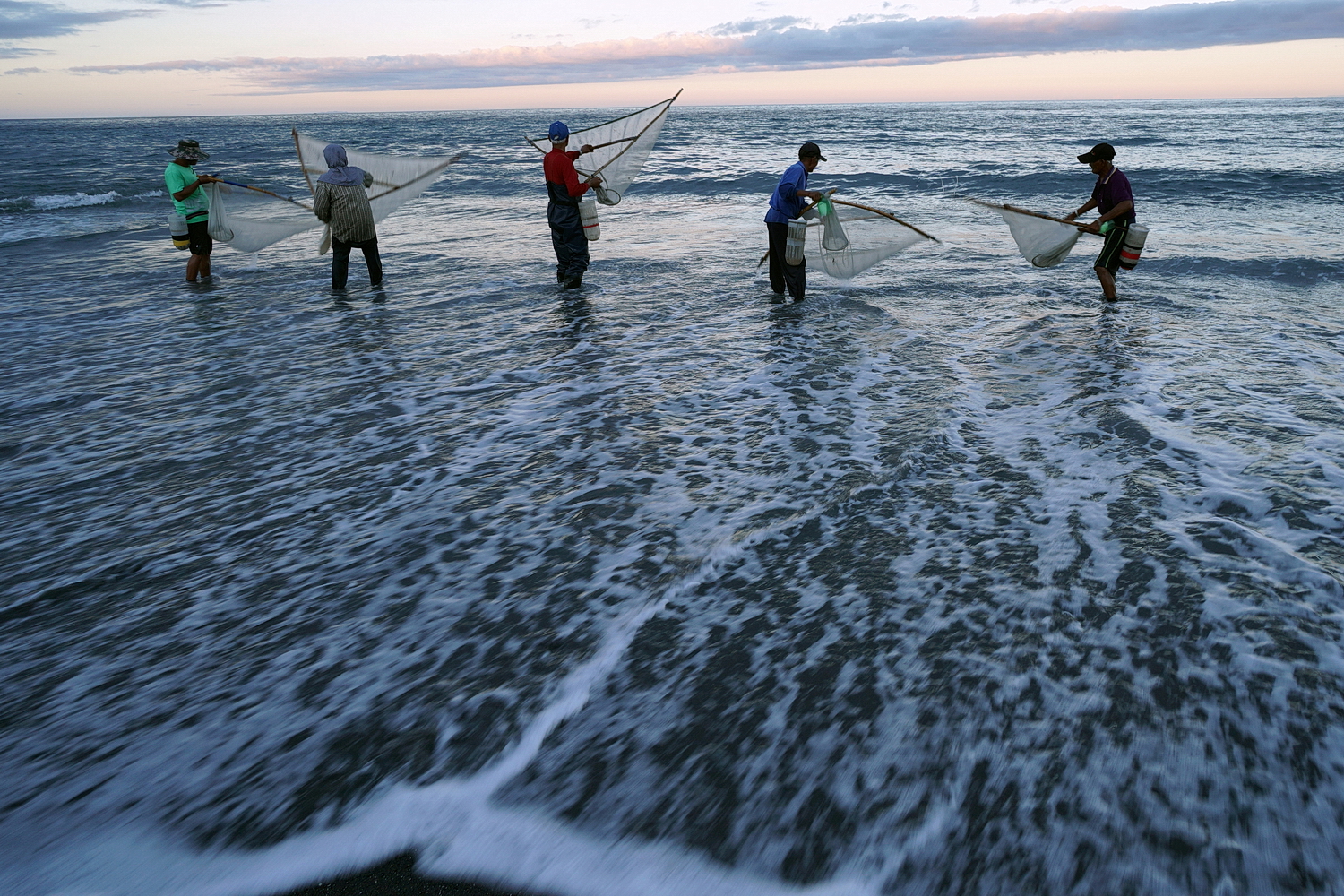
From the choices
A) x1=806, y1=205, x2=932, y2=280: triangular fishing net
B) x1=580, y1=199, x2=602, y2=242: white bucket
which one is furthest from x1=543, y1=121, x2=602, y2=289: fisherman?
x1=806, y1=205, x2=932, y2=280: triangular fishing net

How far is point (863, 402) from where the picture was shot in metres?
5.93

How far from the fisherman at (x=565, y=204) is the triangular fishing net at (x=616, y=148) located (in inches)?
7.5

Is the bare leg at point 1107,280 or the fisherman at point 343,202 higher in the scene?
the fisherman at point 343,202

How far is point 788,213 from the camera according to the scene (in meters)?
8.70

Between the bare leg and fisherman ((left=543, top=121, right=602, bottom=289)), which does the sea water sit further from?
fisherman ((left=543, top=121, right=602, bottom=289))

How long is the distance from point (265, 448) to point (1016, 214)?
7.97m

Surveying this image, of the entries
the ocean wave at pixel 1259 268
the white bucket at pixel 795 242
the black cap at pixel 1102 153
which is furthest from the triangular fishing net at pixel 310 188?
the ocean wave at pixel 1259 268

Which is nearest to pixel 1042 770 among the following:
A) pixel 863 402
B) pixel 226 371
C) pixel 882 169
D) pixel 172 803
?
pixel 172 803

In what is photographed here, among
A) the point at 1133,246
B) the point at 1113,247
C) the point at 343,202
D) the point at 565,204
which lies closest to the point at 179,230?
the point at 343,202

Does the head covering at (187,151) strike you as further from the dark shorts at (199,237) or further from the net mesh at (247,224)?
the dark shorts at (199,237)

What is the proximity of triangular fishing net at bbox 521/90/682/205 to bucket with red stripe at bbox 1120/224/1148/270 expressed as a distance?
5.62 metres

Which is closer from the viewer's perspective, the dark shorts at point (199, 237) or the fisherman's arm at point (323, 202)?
the fisherman's arm at point (323, 202)

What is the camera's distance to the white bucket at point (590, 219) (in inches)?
386

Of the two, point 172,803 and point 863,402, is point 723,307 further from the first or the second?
point 172,803
